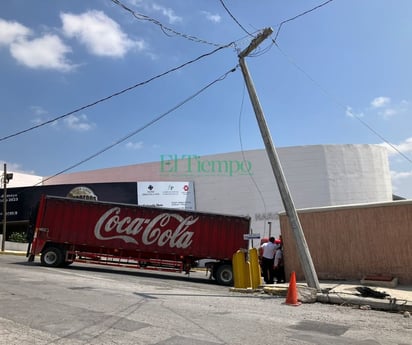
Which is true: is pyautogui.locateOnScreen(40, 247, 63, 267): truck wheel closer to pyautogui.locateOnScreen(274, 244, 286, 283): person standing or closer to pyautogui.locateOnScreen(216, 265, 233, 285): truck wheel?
pyautogui.locateOnScreen(216, 265, 233, 285): truck wheel

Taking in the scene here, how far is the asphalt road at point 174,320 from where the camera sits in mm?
6395

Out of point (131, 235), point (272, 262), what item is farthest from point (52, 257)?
point (272, 262)

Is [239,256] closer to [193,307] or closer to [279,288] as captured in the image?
[279,288]

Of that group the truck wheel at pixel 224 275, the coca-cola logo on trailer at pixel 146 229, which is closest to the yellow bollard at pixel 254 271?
the truck wheel at pixel 224 275

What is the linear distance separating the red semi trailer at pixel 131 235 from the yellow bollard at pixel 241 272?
4578mm

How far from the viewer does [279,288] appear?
501 inches

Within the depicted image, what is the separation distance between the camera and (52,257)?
18984 mm

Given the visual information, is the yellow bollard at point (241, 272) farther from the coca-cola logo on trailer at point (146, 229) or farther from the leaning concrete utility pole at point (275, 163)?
the coca-cola logo on trailer at point (146, 229)

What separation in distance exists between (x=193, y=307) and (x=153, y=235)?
387 inches

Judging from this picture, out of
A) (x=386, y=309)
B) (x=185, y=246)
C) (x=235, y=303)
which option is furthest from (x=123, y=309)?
(x=185, y=246)

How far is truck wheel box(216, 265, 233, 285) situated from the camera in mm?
18281

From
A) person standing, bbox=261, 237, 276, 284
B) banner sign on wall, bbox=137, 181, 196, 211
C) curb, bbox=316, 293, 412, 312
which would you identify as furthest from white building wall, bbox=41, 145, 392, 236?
curb, bbox=316, 293, 412, 312

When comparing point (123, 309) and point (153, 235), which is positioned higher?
point (153, 235)

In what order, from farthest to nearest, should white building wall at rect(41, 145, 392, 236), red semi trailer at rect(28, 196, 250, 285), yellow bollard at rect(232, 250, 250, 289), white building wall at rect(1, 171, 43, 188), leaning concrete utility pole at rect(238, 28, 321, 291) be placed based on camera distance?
white building wall at rect(1, 171, 43, 188), white building wall at rect(41, 145, 392, 236), red semi trailer at rect(28, 196, 250, 285), yellow bollard at rect(232, 250, 250, 289), leaning concrete utility pole at rect(238, 28, 321, 291)
